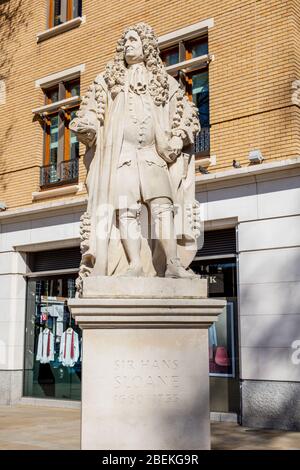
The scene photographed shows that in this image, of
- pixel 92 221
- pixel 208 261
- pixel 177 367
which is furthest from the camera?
pixel 208 261

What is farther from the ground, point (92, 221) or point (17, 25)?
point (17, 25)

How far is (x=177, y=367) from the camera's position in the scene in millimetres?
5090

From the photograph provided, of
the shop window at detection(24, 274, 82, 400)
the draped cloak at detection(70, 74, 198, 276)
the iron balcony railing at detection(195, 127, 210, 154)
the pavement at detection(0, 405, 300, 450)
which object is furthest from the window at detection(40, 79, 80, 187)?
the draped cloak at detection(70, 74, 198, 276)

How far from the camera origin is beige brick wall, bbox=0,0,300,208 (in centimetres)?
1218

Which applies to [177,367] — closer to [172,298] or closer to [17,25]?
[172,298]

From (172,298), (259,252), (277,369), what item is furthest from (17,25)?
(172,298)

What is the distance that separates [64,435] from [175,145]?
6.86 metres

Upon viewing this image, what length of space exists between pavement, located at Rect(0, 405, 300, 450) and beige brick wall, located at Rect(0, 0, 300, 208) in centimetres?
512

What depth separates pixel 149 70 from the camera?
229 inches

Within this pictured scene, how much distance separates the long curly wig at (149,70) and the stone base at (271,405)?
7.18 meters

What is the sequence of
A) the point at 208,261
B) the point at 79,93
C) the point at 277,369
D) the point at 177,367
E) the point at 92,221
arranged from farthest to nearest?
the point at 79,93 < the point at 208,261 < the point at 277,369 < the point at 92,221 < the point at 177,367

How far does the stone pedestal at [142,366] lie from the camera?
4.91 m

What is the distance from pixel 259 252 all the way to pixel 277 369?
7.30ft

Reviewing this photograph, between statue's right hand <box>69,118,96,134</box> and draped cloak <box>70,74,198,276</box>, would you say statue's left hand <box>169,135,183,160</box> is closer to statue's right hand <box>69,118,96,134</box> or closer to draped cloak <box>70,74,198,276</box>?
draped cloak <box>70,74,198,276</box>
